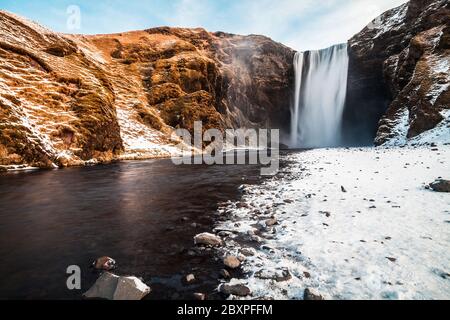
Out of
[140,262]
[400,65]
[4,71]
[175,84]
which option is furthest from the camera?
[175,84]

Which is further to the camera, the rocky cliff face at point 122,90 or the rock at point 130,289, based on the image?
the rocky cliff face at point 122,90

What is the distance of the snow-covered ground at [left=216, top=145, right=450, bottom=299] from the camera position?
15.3 feet

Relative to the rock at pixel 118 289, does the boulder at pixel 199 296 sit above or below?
below

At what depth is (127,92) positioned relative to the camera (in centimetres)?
5491

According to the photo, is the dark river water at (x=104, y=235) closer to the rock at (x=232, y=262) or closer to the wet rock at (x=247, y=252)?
the rock at (x=232, y=262)

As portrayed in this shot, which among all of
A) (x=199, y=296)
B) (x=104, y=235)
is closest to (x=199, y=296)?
(x=199, y=296)

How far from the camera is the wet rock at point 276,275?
5.09m

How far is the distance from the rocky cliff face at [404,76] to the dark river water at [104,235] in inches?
1385

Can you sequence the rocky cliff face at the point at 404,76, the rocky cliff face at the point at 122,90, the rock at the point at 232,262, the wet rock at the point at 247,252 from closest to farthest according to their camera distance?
the rock at the point at 232,262 → the wet rock at the point at 247,252 → the rocky cliff face at the point at 122,90 → the rocky cliff face at the point at 404,76

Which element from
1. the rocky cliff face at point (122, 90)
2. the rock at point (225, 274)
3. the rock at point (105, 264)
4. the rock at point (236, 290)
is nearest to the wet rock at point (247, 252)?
the rock at point (225, 274)

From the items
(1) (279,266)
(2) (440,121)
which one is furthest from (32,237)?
(2) (440,121)

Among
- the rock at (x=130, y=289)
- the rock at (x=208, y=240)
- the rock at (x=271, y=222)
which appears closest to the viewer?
the rock at (x=130, y=289)
